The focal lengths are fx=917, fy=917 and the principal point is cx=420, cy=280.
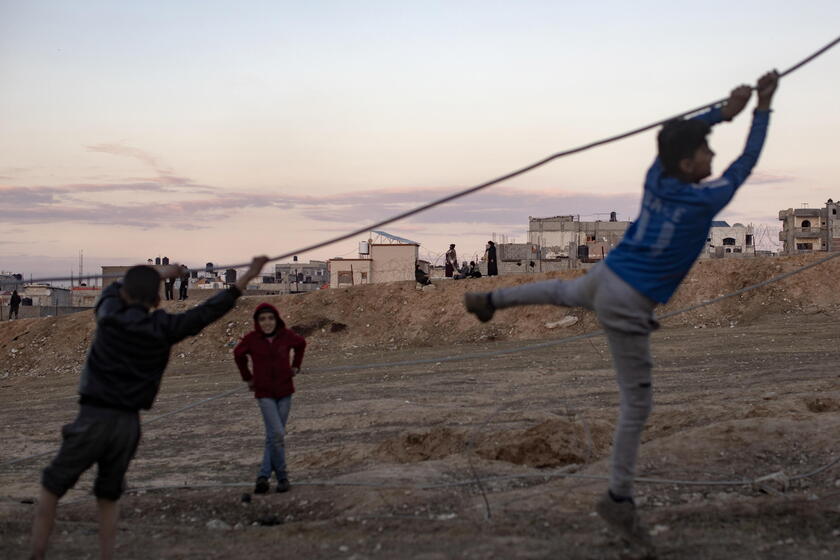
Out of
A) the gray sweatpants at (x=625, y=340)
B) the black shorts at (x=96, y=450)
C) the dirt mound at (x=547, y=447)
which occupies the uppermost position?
the gray sweatpants at (x=625, y=340)

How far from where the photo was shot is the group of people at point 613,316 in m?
4.79

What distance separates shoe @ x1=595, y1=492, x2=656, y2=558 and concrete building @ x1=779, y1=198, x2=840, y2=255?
93.2 meters

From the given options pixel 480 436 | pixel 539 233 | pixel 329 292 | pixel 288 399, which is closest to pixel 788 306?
pixel 329 292

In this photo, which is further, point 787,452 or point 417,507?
point 787,452

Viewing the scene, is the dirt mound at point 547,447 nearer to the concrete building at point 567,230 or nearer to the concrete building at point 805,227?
the concrete building at point 567,230

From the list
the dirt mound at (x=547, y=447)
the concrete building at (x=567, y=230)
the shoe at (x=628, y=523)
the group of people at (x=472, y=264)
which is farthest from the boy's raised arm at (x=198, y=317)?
the concrete building at (x=567, y=230)

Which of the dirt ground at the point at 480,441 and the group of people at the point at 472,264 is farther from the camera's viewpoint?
the group of people at the point at 472,264

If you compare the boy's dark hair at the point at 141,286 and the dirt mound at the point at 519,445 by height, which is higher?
the boy's dark hair at the point at 141,286

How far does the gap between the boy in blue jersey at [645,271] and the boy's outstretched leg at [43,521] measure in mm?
2772

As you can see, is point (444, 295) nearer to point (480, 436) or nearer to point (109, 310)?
point (480, 436)

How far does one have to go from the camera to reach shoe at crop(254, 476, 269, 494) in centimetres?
815

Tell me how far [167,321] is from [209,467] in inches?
285

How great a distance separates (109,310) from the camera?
16.7ft

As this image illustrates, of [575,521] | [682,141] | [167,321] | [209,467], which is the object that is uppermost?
[682,141]
